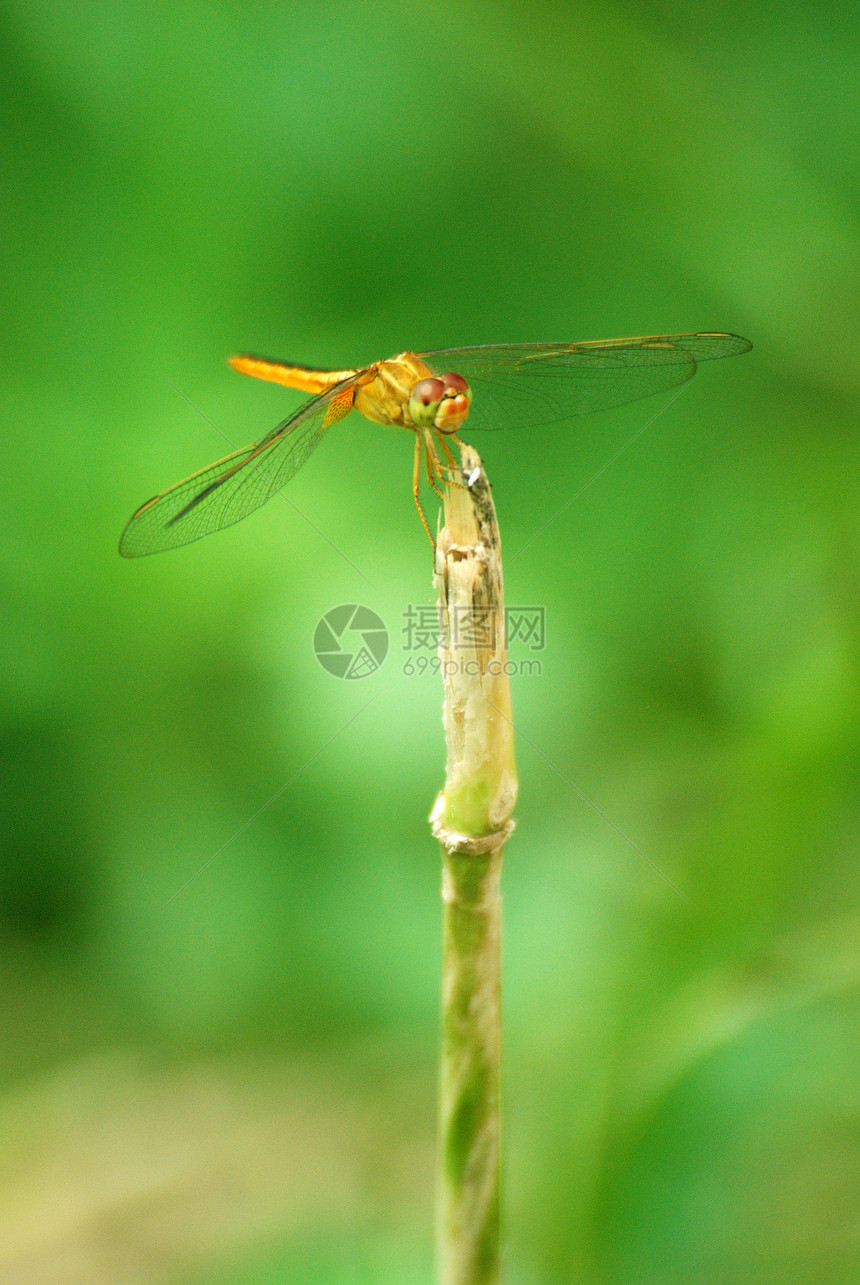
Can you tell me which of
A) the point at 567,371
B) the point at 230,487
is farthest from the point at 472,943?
the point at 567,371

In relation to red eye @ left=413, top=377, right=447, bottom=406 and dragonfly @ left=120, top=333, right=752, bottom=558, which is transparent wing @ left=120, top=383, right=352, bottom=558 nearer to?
dragonfly @ left=120, top=333, right=752, bottom=558

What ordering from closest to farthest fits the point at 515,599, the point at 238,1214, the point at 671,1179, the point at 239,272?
the point at 671,1179
the point at 238,1214
the point at 515,599
the point at 239,272

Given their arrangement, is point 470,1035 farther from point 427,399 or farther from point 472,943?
point 427,399

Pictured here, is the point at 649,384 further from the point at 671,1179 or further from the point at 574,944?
the point at 671,1179

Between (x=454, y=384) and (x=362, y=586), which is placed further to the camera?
(x=362, y=586)

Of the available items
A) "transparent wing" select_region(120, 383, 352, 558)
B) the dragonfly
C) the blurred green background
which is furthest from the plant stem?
"transparent wing" select_region(120, 383, 352, 558)

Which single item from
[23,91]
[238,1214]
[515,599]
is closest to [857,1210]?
[238,1214]

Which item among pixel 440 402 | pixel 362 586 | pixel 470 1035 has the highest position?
pixel 440 402
